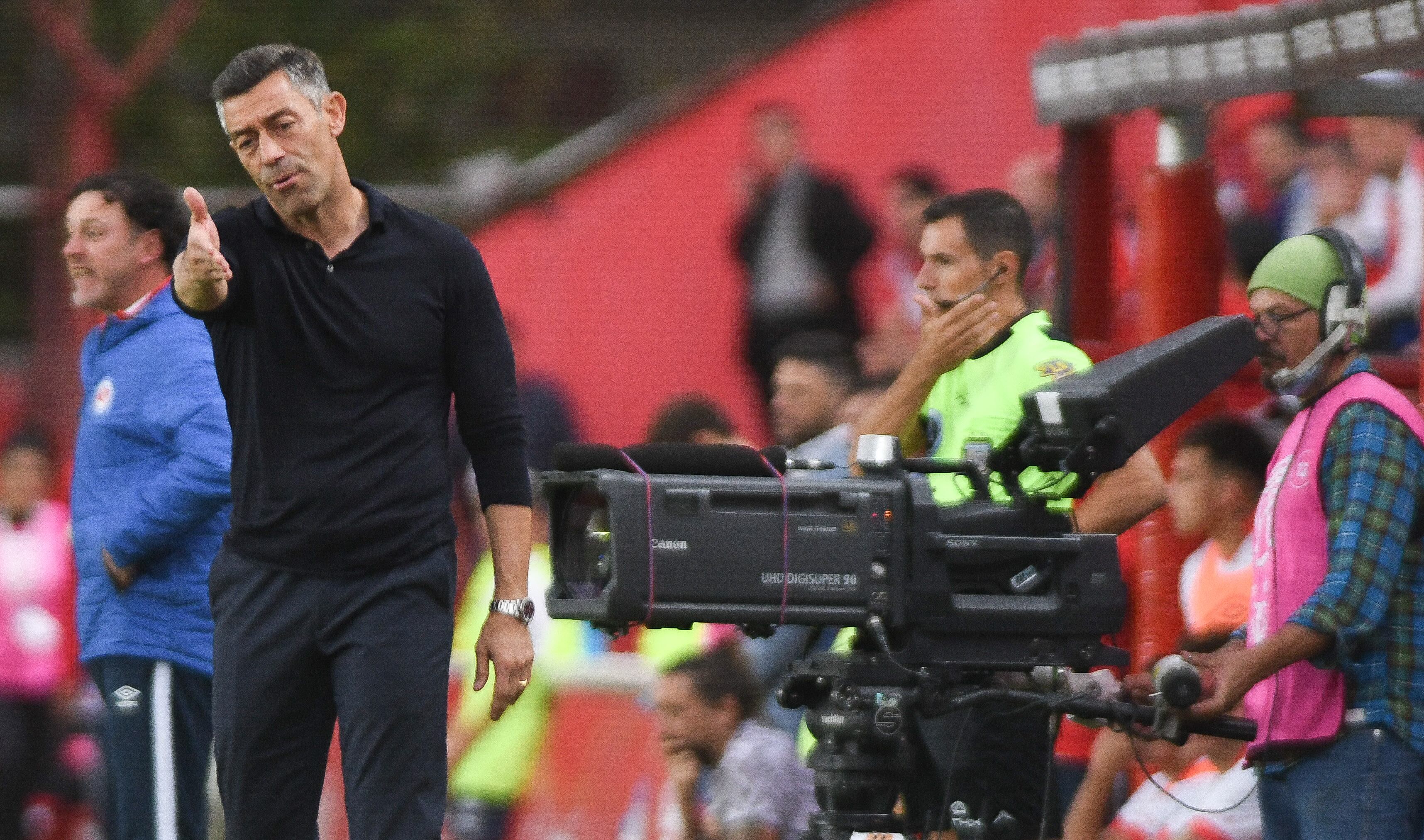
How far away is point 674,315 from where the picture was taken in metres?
13.5

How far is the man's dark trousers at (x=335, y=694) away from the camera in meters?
4.67

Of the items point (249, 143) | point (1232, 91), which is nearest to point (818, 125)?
point (1232, 91)

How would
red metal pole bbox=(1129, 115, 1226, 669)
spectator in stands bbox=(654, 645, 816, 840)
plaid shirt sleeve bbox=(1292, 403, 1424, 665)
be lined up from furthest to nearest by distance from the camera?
red metal pole bbox=(1129, 115, 1226, 669) < spectator in stands bbox=(654, 645, 816, 840) < plaid shirt sleeve bbox=(1292, 403, 1424, 665)

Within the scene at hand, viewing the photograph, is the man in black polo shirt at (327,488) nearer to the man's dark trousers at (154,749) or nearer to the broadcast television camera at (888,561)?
the broadcast television camera at (888,561)

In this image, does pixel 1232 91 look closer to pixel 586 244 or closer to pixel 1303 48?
pixel 1303 48

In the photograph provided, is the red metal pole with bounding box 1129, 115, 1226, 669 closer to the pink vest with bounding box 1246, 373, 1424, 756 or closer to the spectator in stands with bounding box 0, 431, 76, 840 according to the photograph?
the pink vest with bounding box 1246, 373, 1424, 756

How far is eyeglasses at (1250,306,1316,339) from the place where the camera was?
4.73m

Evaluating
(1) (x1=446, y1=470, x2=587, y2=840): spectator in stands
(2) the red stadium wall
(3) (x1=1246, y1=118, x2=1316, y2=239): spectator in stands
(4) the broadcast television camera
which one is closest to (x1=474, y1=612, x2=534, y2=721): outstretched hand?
(4) the broadcast television camera

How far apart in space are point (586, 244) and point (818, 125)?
2.04m

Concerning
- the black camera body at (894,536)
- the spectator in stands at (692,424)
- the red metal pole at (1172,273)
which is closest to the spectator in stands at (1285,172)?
the red metal pole at (1172,273)

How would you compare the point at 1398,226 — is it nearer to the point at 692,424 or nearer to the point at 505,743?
the point at 692,424

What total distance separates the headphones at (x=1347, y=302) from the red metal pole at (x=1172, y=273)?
203 centimetres

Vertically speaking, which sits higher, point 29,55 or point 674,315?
point 29,55

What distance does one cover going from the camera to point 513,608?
15.9ft
